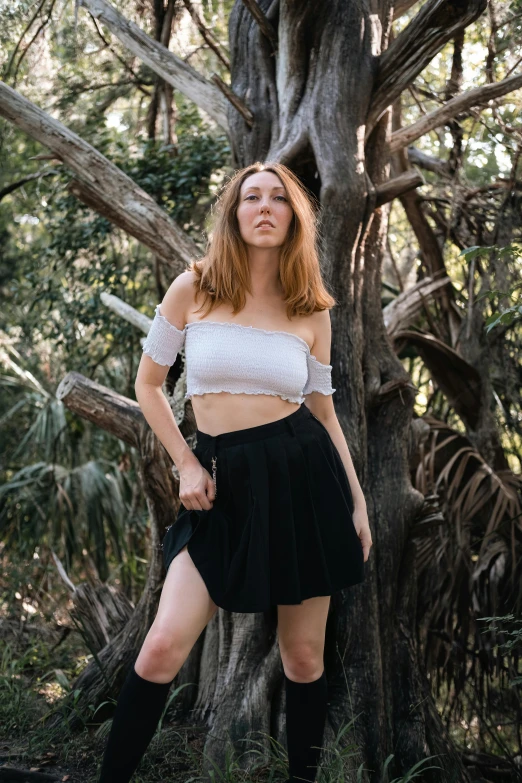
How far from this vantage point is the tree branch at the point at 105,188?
3.32 meters

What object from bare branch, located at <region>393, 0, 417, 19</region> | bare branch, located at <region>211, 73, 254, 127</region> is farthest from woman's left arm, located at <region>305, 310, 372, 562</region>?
bare branch, located at <region>393, 0, 417, 19</region>

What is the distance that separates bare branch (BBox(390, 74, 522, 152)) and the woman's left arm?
4.98 ft

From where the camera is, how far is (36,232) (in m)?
Result: 8.94

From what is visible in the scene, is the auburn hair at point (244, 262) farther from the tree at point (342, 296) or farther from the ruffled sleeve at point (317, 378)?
the tree at point (342, 296)

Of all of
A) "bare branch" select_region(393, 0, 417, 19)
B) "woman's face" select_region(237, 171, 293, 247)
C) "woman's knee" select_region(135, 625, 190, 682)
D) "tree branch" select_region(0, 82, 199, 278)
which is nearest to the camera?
"woman's knee" select_region(135, 625, 190, 682)

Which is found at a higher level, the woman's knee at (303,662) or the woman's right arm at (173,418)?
the woman's right arm at (173,418)

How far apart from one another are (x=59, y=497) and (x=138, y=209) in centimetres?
228

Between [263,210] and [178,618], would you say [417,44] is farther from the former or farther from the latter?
[178,618]

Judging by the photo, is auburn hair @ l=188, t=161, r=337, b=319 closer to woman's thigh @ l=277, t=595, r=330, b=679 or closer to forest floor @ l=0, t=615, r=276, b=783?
woman's thigh @ l=277, t=595, r=330, b=679

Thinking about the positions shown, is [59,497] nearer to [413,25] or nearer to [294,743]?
[294,743]

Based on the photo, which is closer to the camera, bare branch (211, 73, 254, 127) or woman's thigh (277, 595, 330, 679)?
woman's thigh (277, 595, 330, 679)

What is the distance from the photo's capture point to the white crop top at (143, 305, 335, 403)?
2264 mm

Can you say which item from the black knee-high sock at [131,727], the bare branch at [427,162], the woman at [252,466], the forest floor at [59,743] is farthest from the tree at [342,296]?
the bare branch at [427,162]

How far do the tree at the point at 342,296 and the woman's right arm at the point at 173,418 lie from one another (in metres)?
0.81
